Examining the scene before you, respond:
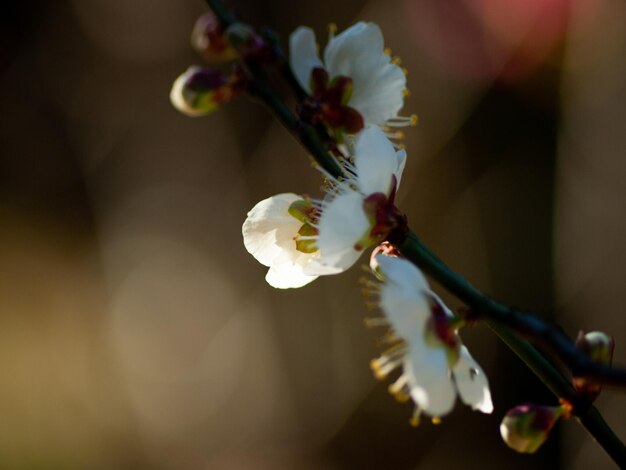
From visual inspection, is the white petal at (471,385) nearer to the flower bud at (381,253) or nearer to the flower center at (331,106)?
the flower bud at (381,253)

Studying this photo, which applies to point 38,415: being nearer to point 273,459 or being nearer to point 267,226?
point 273,459

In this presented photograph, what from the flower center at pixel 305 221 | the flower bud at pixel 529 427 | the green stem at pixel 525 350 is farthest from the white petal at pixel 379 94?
the flower bud at pixel 529 427

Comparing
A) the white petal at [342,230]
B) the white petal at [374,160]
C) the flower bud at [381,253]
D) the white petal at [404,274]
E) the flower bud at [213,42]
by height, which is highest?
the flower bud at [213,42]

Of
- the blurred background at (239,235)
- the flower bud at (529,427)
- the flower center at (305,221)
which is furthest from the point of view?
the blurred background at (239,235)

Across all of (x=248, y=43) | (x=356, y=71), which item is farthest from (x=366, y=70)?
(x=248, y=43)

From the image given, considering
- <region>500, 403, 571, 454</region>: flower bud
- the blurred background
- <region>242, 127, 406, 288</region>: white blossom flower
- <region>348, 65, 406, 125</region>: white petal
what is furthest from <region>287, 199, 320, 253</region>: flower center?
the blurred background

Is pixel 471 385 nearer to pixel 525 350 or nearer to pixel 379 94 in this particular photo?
pixel 525 350

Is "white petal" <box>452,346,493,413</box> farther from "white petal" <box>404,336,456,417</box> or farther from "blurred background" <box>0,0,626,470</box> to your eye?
"blurred background" <box>0,0,626,470</box>

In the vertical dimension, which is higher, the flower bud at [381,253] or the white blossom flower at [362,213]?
the white blossom flower at [362,213]
